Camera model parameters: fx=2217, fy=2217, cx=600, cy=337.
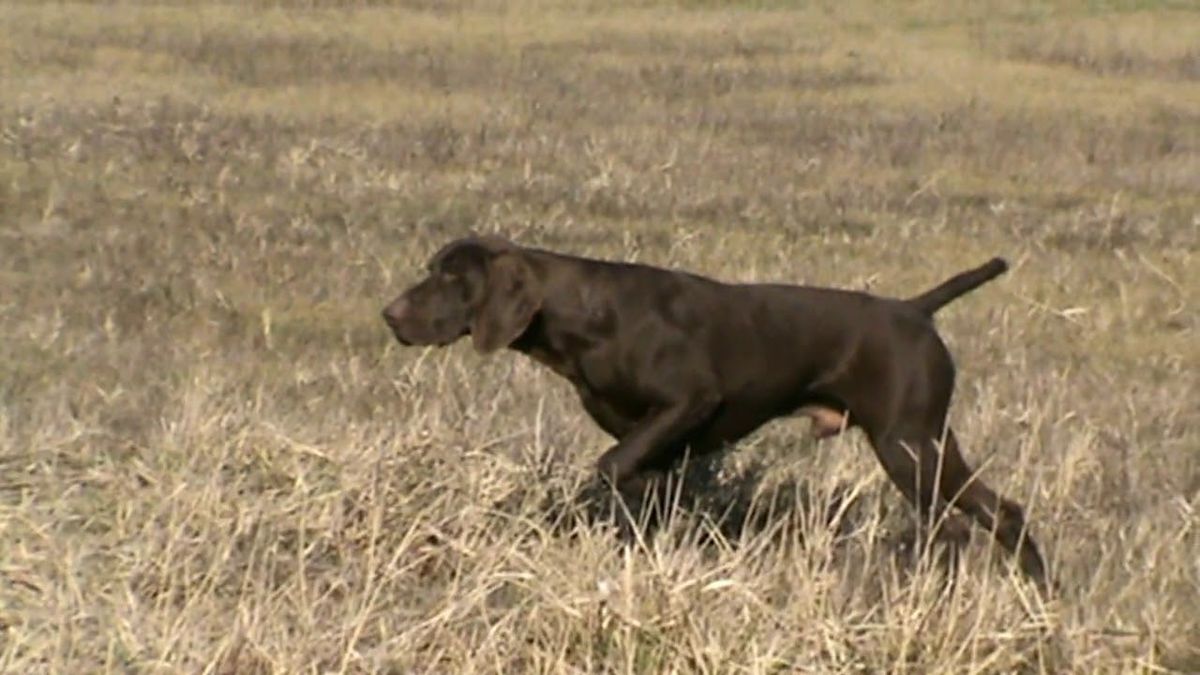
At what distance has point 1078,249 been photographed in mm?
15453

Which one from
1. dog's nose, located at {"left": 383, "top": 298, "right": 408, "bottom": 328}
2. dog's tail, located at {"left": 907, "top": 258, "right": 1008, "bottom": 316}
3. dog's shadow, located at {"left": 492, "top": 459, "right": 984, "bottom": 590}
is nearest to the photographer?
dog's shadow, located at {"left": 492, "top": 459, "right": 984, "bottom": 590}

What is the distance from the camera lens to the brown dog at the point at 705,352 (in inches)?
270

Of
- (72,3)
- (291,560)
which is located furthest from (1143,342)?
(72,3)

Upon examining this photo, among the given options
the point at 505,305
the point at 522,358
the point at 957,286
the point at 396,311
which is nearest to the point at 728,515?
the point at 957,286

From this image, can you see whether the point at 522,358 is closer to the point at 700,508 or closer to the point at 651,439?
the point at 700,508

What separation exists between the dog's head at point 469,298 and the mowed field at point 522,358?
1.70 ft

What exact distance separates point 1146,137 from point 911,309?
52.2 ft

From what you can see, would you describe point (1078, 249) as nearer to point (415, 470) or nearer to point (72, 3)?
point (415, 470)

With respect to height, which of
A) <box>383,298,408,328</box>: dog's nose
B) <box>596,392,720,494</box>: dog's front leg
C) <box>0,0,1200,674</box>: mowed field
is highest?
<box>383,298,408,328</box>: dog's nose

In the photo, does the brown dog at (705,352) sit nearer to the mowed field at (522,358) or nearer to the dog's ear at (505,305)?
the dog's ear at (505,305)

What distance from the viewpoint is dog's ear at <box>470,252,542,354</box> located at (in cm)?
682

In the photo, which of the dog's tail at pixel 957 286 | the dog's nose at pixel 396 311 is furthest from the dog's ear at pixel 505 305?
the dog's tail at pixel 957 286

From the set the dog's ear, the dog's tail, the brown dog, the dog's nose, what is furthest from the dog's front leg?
the dog's tail

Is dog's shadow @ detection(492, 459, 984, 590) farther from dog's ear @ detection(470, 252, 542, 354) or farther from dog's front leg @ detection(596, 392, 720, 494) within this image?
dog's ear @ detection(470, 252, 542, 354)
